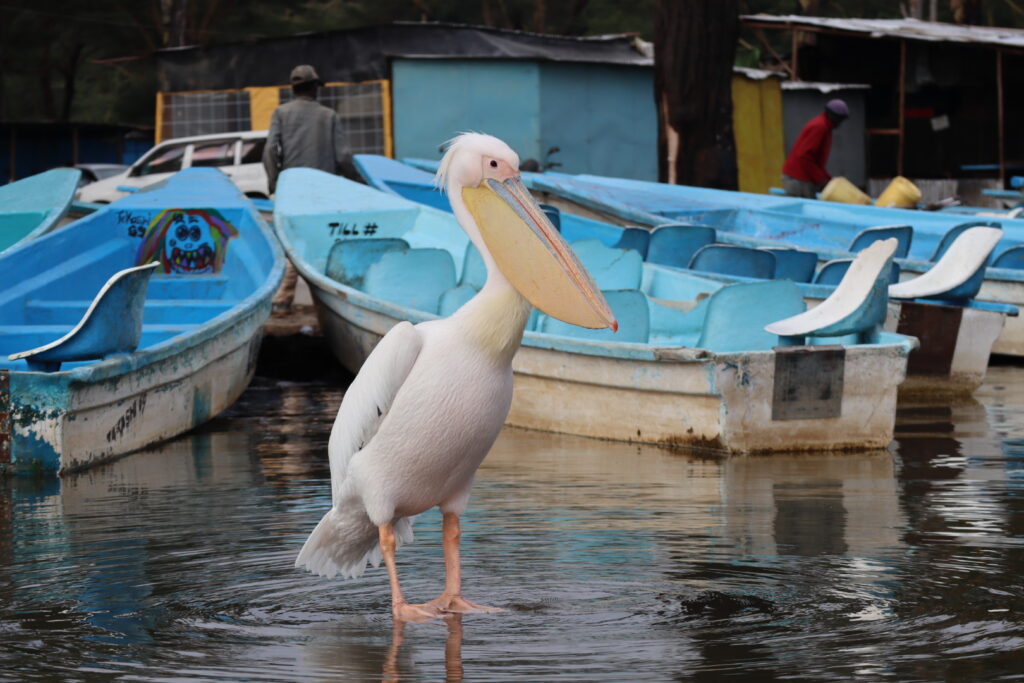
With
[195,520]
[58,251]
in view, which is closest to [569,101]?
[58,251]

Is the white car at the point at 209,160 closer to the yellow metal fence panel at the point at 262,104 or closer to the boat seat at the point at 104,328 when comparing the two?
the yellow metal fence panel at the point at 262,104

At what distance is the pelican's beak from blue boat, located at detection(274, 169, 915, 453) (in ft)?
9.57

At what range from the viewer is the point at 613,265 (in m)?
10.2

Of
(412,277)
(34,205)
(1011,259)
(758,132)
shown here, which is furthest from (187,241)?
(758,132)

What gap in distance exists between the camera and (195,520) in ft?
21.0

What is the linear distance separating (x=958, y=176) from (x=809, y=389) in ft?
65.6

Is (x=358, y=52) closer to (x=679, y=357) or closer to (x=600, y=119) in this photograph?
(x=600, y=119)

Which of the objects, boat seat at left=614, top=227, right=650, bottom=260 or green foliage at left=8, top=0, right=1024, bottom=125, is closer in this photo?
boat seat at left=614, top=227, right=650, bottom=260

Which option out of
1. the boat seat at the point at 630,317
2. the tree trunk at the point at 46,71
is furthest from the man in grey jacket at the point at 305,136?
the tree trunk at the point at 46,71

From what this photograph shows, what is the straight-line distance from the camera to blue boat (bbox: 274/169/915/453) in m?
7.76

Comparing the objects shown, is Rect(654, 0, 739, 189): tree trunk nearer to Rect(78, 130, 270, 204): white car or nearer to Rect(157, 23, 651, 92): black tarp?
Rect(157, 23, 651, 92): black tarp

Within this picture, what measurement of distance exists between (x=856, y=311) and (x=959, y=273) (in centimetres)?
208

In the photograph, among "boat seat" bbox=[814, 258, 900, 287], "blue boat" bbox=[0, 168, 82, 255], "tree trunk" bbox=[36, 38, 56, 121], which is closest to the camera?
"boat seat" bbox=[814, 258, 900, 287]

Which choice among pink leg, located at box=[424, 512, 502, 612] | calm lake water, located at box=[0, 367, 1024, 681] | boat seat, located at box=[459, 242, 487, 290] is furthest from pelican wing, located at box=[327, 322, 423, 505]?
boat seat, located at box=[459, 242, 487, 290]
